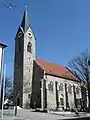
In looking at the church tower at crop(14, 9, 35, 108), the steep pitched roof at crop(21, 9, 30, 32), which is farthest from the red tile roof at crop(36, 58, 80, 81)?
the steep pitched roof at crop(21, 9, 30, 32)

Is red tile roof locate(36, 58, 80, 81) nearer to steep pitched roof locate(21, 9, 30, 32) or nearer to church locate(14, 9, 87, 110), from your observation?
church locate(14, 9, 87, 110)

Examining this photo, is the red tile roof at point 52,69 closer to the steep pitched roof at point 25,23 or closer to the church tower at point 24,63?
the church tower at point 24,63

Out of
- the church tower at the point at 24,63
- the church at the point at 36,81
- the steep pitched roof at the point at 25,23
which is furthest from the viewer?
the steep pitched roof at the point at 25,23

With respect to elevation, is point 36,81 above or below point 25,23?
below

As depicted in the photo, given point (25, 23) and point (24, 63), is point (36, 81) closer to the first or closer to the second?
point (24, 63)

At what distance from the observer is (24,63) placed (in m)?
54.8

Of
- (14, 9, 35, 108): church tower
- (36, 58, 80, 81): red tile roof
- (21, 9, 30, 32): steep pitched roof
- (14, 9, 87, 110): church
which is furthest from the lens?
(21, 9, 30, 32): steep pitched roof

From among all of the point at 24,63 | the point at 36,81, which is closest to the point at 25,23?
the point at 24,63

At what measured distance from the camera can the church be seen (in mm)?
51809

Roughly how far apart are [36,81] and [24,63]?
5.59 m

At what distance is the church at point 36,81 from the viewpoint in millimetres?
51809

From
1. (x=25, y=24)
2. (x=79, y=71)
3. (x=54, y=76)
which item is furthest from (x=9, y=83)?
(x=79, y=71)

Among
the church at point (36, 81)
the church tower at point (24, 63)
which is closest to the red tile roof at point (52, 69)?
the church at point (36, 81)

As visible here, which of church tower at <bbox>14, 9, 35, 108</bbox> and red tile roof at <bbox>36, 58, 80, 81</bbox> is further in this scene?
red tile roof at <bbox>36, 58, 80, 81</bbox>
